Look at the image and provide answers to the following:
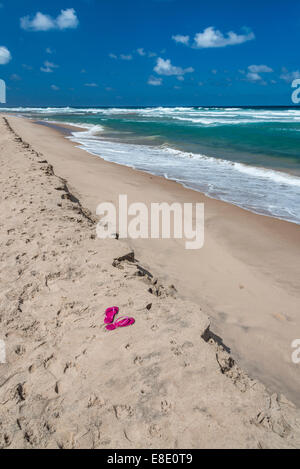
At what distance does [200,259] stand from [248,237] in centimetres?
153

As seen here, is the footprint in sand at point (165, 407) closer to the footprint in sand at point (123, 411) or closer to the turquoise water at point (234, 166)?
the footprint in sand at point (123, 411)

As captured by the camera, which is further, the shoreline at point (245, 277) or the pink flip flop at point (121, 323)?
the shoreline at point (245, 277)

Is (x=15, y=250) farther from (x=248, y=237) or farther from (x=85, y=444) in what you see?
(x=248, y=237)

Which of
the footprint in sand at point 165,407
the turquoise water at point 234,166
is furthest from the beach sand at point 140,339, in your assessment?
the turquoise water at point 234,166

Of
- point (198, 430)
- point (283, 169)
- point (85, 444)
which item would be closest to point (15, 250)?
point (85, 444)

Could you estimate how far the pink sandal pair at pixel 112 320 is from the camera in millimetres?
2627

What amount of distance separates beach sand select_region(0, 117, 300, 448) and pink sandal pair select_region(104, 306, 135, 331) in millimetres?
65

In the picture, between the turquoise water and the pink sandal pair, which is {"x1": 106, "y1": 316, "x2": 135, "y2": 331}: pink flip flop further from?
the turquoise water

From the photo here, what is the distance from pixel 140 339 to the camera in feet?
8.13

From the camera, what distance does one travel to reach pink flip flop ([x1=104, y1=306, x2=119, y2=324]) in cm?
270

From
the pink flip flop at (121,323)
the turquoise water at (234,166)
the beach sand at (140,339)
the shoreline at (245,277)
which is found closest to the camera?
the beach sand at (140,339)

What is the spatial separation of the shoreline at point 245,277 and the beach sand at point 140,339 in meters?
0.02

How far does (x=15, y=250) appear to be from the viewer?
3.94 meters

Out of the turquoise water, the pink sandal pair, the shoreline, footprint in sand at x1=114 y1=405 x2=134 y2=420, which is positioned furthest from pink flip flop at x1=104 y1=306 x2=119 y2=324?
the turquoise water
